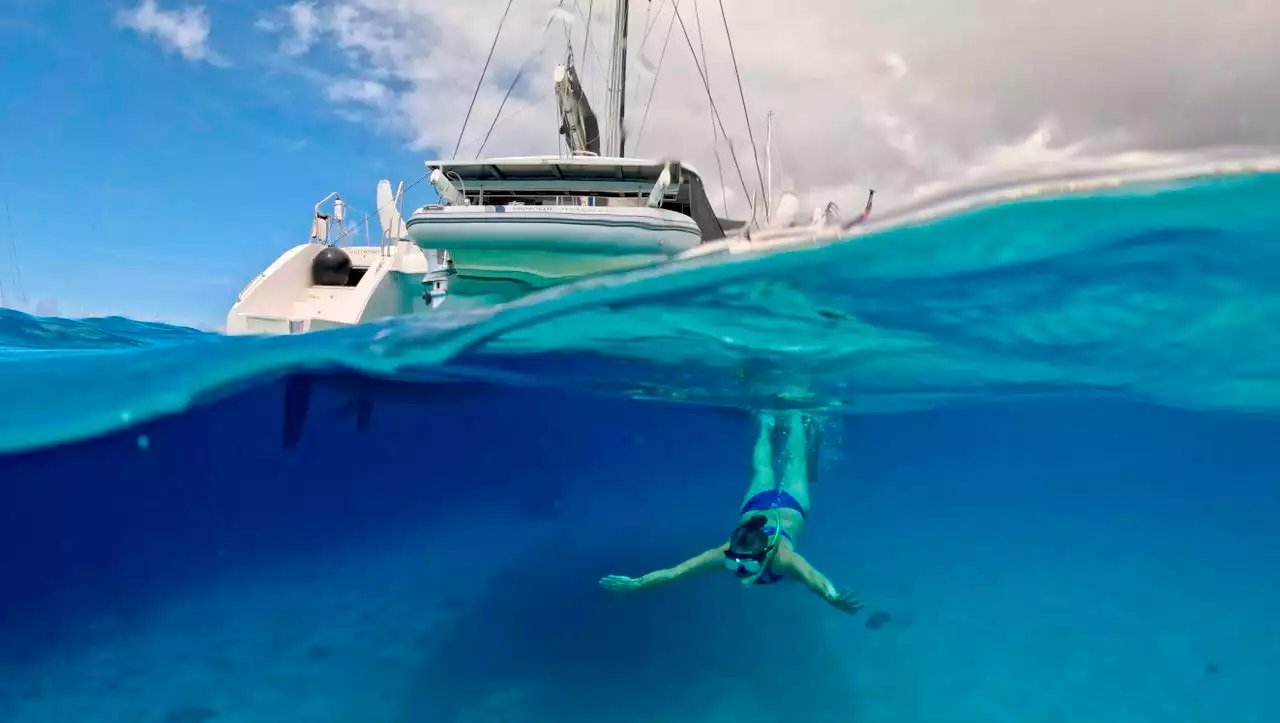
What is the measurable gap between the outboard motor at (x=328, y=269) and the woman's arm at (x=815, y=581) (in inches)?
836

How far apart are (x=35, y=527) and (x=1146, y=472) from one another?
59353mm

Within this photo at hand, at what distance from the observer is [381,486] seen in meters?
46.2

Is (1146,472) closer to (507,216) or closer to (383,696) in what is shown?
(507,216)

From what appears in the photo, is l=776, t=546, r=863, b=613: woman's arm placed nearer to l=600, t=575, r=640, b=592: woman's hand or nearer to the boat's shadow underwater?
l=600, t=575, r=640, b=592: woman's hand

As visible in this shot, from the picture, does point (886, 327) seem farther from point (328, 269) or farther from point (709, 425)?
point (328, 269)

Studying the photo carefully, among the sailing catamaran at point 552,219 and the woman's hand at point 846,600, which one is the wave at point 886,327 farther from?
the woman's hand at point 846,600

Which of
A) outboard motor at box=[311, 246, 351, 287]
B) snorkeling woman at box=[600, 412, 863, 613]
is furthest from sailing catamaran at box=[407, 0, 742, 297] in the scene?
outboard motor at box=[311, 246, 351, 287]

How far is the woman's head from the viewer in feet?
23.0

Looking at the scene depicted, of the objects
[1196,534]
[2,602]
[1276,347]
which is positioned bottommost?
[1196,534]

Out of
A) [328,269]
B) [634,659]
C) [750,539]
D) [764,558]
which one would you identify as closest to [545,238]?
[634,659]

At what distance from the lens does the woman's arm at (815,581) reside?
7.08 meters

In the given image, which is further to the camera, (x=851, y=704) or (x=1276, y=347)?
(x=1276, y=347)

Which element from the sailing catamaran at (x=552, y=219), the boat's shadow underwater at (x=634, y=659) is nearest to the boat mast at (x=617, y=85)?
the sailing catamaran at (x=552, y=219)

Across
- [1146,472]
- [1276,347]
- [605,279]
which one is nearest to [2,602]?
[605,279]
